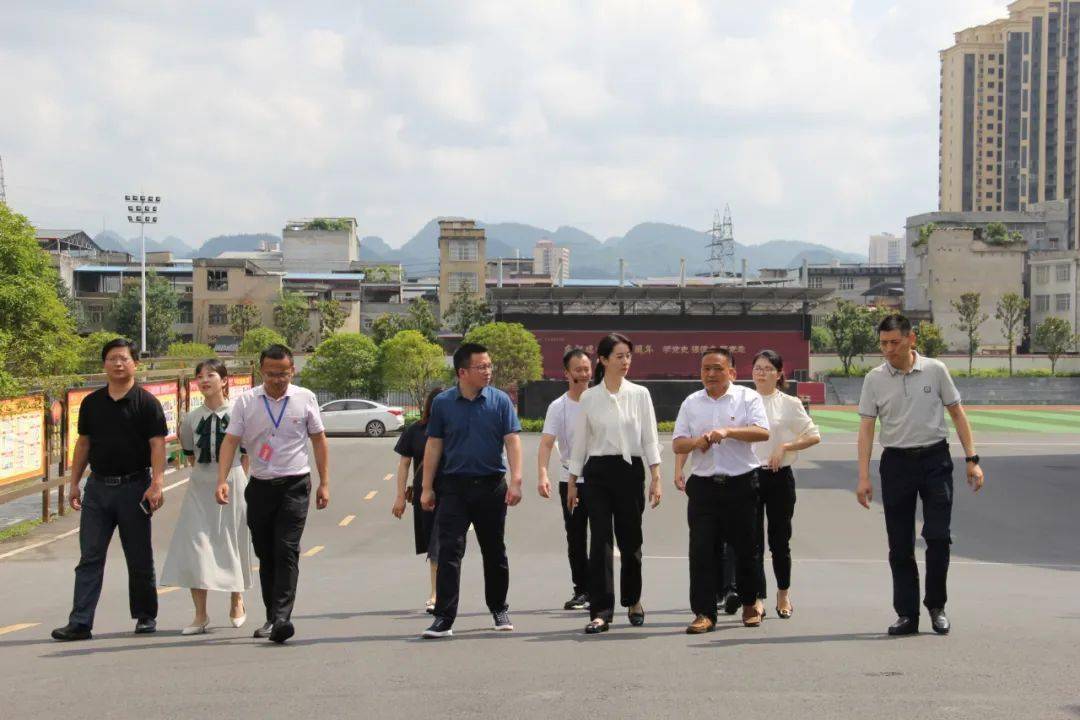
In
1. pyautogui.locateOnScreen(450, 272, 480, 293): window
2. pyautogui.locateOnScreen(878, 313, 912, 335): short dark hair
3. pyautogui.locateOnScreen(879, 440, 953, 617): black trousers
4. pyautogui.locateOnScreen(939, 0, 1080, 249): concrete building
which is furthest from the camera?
pyautogui.locateOnScreen(939, 0, 1080, 249): concrete building

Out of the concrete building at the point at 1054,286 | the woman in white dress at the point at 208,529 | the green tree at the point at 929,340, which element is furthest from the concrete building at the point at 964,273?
the woman in white dress at the point at 208,529

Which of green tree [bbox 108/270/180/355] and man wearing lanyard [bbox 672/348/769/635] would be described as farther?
green tree [bbox 108/270/180/355]

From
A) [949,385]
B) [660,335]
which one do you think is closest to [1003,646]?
[949,385]

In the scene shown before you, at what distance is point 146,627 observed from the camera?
26.0ft

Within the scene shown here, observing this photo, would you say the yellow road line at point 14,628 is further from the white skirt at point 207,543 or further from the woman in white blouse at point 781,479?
the woman in white blouse at point 781,479

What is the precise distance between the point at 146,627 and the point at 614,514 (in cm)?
311

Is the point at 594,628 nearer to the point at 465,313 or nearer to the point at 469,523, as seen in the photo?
the point at 469,523

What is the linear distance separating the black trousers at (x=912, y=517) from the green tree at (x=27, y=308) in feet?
90.8

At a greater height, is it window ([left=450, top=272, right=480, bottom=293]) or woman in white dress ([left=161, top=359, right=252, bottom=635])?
window ([left=450, top=272, right=480, bottom=293])

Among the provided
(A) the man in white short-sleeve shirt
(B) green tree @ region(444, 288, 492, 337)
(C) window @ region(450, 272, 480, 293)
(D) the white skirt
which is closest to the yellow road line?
(D) the white skirt

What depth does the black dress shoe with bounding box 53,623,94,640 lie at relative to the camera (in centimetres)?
760

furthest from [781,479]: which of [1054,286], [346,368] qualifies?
[1054,286]

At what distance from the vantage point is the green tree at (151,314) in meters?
80.3

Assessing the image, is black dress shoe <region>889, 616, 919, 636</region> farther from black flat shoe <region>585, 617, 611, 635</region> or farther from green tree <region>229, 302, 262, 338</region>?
green tree <region>229, 302, 262, 338</region>
